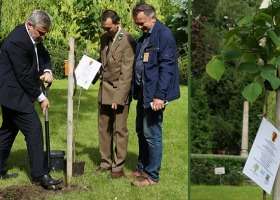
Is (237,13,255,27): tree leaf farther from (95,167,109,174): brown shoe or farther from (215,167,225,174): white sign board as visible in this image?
(95,167,109,174): brown shoe

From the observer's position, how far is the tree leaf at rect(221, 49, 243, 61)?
2.66 m

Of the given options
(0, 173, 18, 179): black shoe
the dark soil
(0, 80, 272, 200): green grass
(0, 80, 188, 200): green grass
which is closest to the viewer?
(0, 80, 272, 200): green grass

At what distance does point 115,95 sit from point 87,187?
33.0 inches

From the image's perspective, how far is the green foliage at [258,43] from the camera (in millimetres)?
2664

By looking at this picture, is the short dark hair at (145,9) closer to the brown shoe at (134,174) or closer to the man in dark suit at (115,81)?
the man in dark suit at (115,81)

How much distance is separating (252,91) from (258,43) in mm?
246

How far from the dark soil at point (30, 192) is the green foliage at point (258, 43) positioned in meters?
2.64

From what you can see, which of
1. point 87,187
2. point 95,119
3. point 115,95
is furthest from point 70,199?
point 95,119

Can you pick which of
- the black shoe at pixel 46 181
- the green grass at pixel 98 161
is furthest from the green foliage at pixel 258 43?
the black shoe at pixel 46 181

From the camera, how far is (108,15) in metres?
5.30

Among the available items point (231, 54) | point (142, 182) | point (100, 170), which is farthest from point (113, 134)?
point (231, 54)

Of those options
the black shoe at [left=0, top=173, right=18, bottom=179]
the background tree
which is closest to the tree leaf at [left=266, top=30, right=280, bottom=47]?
the background tree

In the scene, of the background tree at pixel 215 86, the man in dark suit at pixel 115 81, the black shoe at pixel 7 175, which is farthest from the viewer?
the black shoe at pixel 7 175

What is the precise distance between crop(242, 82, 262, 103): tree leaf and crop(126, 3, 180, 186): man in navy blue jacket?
223 cm
